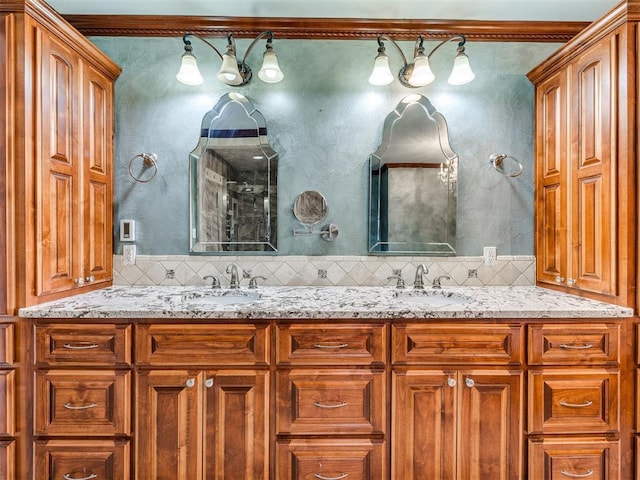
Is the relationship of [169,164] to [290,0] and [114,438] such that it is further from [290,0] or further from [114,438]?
[114,438]

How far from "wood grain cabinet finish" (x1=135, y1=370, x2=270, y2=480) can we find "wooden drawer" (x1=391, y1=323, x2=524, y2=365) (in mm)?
642

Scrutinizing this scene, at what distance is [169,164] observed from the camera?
6.69ft

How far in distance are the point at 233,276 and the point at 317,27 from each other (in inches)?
62.7

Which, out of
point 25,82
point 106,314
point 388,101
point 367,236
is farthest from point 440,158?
point 25,82

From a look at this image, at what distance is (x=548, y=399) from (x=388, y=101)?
69.3 inches

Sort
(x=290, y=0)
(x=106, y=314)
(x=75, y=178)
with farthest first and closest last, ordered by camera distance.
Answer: (x=290, y=0)
(x=75, y=178)
(x=106, y=314)

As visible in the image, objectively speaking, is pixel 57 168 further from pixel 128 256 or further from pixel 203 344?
pixel 203 344

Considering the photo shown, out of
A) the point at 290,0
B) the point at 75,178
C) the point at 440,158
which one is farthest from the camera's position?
the point at 440,158

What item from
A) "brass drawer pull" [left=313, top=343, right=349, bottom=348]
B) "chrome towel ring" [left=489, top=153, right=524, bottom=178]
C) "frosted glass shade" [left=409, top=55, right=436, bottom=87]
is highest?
"frosted glass shade" [left=409, top=55, right=436, bottom=87]

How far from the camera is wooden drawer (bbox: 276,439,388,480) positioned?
1.40m

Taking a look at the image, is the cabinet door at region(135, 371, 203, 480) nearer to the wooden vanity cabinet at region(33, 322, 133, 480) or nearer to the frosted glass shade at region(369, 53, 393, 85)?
the wooden vanity cabinet at region(33, 322, 133, 480)

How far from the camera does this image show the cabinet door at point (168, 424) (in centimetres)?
138

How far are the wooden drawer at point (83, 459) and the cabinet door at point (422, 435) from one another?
3.77 feet

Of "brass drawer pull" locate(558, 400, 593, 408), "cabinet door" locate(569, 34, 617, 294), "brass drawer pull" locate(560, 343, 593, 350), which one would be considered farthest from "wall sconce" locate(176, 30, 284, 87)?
"brass drawer pull" locate(558, 400, 593, 408)
